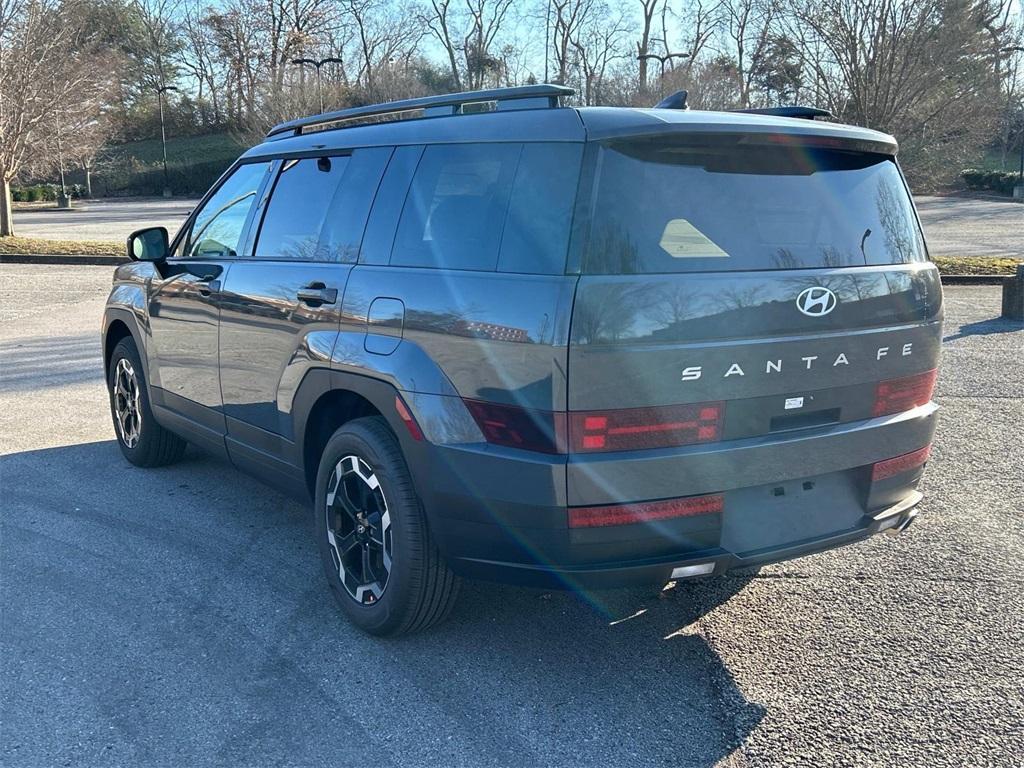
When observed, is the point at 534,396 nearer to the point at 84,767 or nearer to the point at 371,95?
the point at 84,767

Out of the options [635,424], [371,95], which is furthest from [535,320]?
[371,95]

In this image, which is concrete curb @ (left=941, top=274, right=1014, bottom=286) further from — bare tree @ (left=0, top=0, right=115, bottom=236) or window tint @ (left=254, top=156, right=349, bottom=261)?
bare tree @ (left=0, top=0, right=115, bottom=236)

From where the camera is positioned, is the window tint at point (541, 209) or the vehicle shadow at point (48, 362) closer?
the window tint at point (541, 209)

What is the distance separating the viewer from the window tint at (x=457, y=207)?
10.5ft

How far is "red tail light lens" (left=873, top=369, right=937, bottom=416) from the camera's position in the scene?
3.37 metres

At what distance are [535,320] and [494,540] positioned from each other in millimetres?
772

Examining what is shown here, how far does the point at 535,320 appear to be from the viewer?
2.83 m

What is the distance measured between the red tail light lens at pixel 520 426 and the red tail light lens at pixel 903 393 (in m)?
1.30

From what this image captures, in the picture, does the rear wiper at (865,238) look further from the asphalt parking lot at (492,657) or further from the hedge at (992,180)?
the hedge at (992,180)

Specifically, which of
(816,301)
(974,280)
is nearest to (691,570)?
(816,301)

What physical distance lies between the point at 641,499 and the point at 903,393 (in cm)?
126

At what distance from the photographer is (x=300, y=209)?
4.26m

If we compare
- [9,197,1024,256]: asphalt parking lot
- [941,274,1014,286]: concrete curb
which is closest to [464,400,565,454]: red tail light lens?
[941,274,1014,286]: concrete curb

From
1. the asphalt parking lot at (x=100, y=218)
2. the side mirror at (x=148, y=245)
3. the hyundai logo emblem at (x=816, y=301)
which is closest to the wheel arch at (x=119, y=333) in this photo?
the side mirror at (x=148, y=245)
